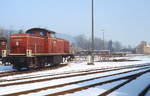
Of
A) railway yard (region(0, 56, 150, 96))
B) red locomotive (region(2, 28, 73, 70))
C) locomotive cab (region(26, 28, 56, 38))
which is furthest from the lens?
locomotive cab (region(26, 28, 56, 38))

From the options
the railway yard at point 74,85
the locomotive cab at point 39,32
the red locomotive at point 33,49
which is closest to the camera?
the railway yard at point 74,85

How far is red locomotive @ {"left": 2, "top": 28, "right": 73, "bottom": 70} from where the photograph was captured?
70.8ft

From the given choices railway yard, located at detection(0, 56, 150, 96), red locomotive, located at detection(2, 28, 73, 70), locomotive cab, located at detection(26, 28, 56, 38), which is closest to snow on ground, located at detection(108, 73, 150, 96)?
railway yard, located at detection(0, 56, 150, 96)

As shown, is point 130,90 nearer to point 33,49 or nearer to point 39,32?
point 33,49

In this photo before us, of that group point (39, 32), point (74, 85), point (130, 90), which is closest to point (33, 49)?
point (39, 32)

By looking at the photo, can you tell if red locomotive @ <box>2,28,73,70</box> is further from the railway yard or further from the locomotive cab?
the railway yard

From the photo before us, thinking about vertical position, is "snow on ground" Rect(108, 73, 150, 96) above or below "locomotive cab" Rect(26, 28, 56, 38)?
below

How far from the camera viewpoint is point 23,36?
22.5 m

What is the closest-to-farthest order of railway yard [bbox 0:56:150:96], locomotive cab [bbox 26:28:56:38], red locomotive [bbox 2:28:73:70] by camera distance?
railway yard [bbox 0:56:150:96] < red locomotive [bbox 2:28:73:70] < locomotive cab [bbox 26:28:56:38]

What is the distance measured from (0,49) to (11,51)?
1760mm

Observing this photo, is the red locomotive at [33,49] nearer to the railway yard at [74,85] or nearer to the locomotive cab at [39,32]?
the locomotive cab at [39,32]

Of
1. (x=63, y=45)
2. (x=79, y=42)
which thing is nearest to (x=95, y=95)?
(x=63, y=45)

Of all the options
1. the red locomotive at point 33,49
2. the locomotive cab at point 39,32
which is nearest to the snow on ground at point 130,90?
the red locomotive at point 33,49

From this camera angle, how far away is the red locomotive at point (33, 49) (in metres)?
21.6
